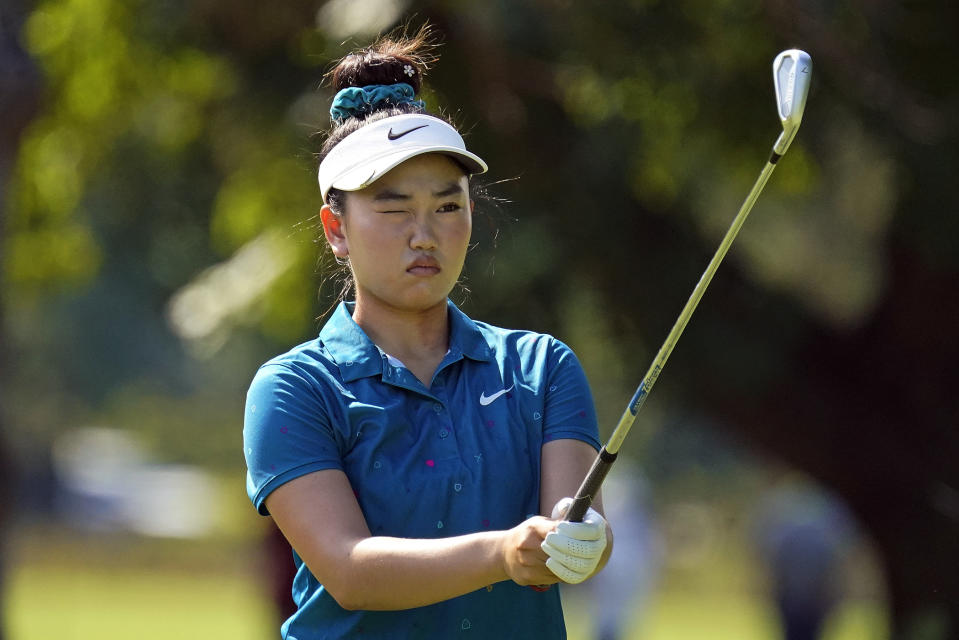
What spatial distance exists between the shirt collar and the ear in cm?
10

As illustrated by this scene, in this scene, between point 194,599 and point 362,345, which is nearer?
point 362,345

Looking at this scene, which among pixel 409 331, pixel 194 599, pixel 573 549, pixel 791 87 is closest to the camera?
pixel 573 549

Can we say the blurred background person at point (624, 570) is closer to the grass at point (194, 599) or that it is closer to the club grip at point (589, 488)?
the grass at point (194, 599)

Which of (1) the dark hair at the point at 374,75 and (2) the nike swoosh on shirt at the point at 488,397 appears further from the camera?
(1) the dark hair at the point at 374,75

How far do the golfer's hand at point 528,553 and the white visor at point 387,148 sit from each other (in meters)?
0.72

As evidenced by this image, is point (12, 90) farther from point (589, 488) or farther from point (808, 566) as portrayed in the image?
point (589, 488)

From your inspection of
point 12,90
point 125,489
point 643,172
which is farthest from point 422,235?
point 125,489

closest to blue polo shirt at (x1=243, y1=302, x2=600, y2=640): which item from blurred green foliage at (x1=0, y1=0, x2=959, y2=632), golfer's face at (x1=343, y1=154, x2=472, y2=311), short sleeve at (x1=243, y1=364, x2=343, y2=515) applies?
short sleeve at (x1=243, y1=364, x2=343, y2=515)

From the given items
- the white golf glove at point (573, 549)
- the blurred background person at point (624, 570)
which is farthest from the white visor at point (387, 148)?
the blurred background person at point (624, 570)

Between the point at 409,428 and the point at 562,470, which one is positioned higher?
the point at 409,428

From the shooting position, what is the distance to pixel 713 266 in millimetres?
2246

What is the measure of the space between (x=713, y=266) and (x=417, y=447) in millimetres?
594

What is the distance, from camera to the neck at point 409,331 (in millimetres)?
2672

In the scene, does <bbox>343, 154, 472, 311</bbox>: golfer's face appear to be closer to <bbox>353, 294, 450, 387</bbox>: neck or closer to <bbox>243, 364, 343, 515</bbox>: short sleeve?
<bbox>353, 294, 450, 387</bbox>: neck
